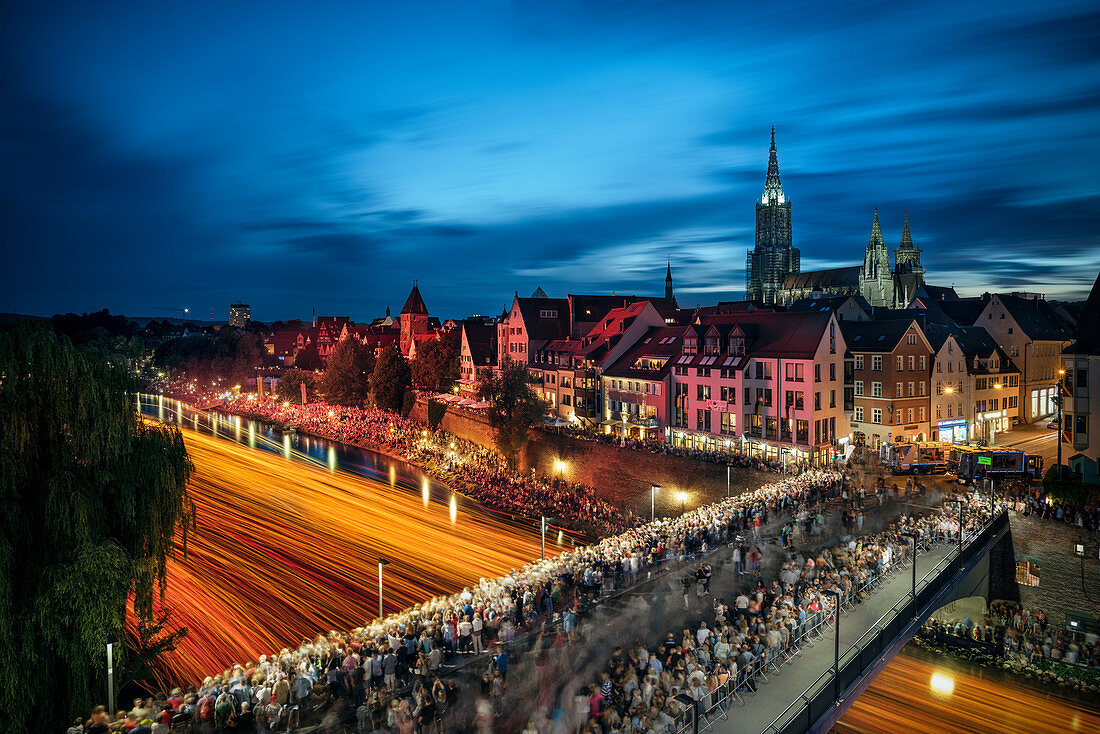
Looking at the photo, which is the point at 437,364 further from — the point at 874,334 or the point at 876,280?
the point at 876,280

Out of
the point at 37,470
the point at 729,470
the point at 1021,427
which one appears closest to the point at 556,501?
the point at 729,470

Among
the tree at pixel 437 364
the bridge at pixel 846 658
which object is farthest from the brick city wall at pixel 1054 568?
the tree at pixel 437 364

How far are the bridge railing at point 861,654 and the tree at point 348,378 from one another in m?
61.8

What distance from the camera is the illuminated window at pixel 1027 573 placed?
27.5m

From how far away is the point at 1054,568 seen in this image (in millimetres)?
26984

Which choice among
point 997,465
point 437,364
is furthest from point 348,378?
point 997,465

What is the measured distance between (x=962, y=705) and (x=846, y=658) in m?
12.5

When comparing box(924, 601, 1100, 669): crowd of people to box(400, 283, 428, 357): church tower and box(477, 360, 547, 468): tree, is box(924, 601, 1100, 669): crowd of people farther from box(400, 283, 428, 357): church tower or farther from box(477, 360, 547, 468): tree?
box(400, 283, 428, 357): church tower

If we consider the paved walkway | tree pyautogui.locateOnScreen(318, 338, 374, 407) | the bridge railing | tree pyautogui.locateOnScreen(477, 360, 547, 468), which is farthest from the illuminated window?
tree pyautogui.locateOnScreen(318, 338, 374, 407)

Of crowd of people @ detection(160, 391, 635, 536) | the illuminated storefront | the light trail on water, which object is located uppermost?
the illuminated storefront

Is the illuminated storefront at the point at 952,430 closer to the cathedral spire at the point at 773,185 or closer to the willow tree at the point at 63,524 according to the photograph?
the willow tree at the point at 63,524

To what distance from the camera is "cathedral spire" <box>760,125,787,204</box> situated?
17089 cm

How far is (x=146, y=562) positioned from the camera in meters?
14.5

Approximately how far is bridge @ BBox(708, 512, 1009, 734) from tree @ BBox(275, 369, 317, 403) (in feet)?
250
